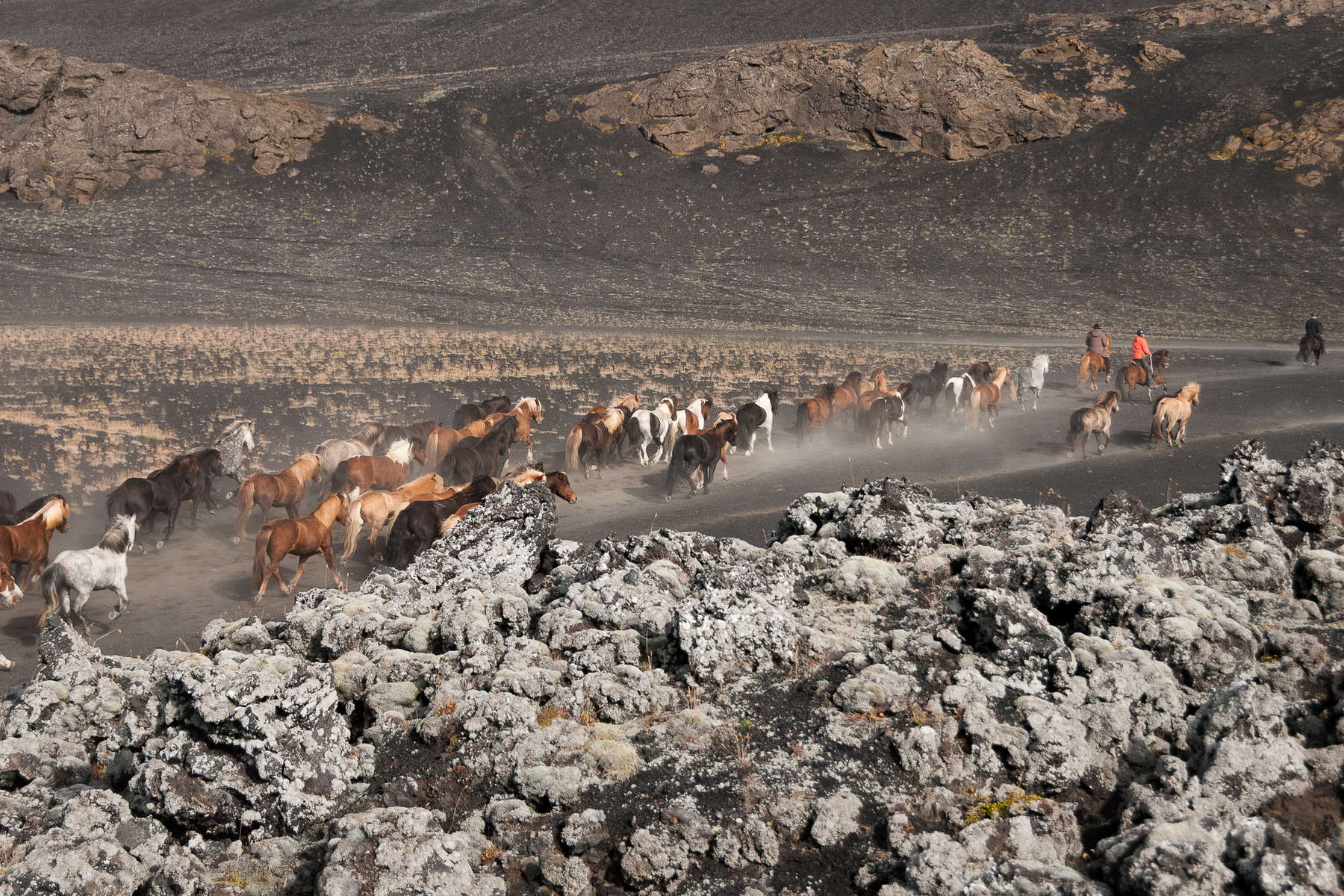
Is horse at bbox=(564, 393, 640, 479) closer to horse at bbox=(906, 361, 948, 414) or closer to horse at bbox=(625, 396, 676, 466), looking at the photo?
horse at bbox=(625, 396, 676, 466)

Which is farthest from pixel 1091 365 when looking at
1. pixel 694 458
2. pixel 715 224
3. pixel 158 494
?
pixel 715 224

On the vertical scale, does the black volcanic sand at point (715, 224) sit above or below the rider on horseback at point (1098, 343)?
above

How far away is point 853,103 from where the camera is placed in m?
70.8

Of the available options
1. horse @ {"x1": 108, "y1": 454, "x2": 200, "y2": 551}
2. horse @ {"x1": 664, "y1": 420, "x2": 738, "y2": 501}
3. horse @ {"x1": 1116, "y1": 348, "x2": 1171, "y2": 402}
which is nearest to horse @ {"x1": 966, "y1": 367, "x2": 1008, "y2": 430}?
horse @ {"x1": 1116, "y1": 348, "x2": 1171, "y2": 402}

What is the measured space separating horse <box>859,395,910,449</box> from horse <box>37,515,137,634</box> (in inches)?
539

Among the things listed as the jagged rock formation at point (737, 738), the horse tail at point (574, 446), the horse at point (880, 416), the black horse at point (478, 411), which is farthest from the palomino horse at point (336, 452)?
the horse at point (880, 416)

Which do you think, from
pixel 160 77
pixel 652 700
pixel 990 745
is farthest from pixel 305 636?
pixel 160 77

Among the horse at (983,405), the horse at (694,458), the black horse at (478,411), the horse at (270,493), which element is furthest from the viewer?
the horse at (983,405)

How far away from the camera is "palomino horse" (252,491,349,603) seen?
11.8 metres

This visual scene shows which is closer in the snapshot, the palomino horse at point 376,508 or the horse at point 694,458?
the palomino horse at point 376,508

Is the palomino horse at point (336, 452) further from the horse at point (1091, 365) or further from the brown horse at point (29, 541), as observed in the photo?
the horse at point (1091, 365)

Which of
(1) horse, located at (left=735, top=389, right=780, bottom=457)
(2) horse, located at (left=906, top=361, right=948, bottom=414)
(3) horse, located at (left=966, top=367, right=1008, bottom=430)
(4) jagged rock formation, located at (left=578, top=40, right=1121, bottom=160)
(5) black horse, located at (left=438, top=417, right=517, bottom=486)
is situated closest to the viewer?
(5) black horse, located at (left=438, top=417, right=517, bottom=486)

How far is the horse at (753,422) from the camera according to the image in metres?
19.9

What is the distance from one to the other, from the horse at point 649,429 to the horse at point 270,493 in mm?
6006
